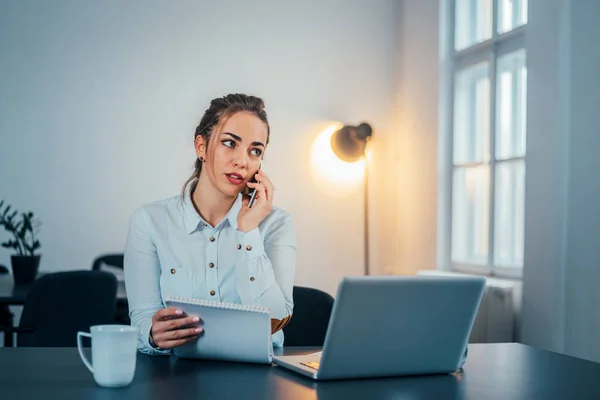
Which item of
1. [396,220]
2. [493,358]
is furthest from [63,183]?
[493,358]

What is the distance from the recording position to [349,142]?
5.32 m

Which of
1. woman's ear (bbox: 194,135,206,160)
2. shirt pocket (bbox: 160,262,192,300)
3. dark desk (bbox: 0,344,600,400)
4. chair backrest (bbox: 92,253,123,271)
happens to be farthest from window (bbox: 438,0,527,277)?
dark desk (bbox: 0,344,600,400)

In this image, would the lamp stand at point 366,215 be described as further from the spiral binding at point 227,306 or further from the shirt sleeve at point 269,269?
the spiral binding at point 227,306

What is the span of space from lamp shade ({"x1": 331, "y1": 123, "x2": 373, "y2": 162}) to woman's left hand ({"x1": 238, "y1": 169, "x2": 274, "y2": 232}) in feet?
9.82

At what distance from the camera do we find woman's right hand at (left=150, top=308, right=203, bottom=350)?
1643 millimetres

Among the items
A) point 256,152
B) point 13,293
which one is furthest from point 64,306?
point 256,152

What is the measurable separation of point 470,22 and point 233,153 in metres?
2.97

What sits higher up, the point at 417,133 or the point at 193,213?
the point at 417,133

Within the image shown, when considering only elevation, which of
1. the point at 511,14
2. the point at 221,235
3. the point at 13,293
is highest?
the point at 511,14

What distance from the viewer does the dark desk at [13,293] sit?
340 cm

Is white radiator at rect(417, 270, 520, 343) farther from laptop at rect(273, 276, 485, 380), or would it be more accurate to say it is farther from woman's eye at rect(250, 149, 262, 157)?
laptop at rect(273, 276, 485, 380)

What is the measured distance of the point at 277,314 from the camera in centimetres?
212

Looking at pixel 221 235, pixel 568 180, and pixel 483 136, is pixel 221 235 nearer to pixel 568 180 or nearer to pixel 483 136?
pixel 568 180

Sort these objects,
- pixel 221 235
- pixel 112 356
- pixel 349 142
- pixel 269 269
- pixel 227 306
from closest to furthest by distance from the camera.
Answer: pixel 112 356
pixel 227 306
pixel 269 269
pixel 221 235
pixel 349 142
